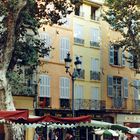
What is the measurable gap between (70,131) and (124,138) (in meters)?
5.93

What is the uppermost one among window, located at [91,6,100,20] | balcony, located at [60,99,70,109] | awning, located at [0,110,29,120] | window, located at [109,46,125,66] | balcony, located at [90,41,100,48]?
window, located at [91,6,100,20]

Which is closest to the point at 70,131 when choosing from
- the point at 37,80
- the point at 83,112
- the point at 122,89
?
the point at 83,112

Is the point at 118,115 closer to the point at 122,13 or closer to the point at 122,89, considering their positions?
the point at 122,89

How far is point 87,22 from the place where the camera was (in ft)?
145

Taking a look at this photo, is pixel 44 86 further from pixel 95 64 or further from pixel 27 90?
pixel 95 64

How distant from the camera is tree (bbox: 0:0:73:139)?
2295cm

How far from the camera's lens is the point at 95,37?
4494 cm

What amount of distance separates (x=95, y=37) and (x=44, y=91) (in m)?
7.98

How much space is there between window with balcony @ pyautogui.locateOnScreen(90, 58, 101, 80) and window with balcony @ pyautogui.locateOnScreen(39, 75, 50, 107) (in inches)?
A: 212

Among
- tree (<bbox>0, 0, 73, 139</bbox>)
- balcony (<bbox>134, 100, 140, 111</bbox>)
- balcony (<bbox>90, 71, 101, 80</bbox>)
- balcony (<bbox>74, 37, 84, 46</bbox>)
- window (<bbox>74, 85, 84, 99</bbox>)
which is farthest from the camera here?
balcony (<bbox>134, 100, 140, 111</bbox>)

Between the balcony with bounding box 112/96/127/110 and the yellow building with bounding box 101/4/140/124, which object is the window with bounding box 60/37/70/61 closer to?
the yellow building with bounding box 101/4/140/124

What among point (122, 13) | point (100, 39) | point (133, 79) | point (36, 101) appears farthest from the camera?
point (133, 79)

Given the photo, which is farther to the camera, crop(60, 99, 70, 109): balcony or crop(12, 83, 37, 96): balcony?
crop(60, 99, 70, 109): balcony

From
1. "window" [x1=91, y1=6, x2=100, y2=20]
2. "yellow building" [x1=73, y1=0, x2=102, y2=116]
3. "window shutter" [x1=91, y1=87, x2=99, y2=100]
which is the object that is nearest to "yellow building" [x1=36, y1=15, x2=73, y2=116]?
"yellow building" [x1=73, y1=0, x2=102, y2=116]
